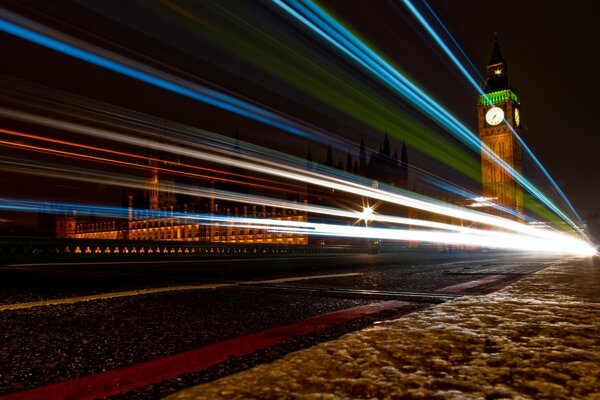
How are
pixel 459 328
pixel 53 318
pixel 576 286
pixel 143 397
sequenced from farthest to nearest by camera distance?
1. pixel 576 286
2. pixel 53 318
3. pixel 459 328
4. pixel 143 397

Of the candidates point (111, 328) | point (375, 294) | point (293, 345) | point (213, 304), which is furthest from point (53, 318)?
point (375, 294)

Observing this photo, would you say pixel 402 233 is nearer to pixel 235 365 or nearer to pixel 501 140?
pixel 501 140

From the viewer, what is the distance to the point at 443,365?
154 cm

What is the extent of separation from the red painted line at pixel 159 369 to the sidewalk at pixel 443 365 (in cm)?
58

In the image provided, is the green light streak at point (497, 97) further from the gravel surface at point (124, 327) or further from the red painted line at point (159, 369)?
the red painted line at point (159, 369)

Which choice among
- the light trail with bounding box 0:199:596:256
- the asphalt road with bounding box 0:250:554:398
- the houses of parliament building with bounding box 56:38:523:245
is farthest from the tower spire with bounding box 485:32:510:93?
the asphalt road with bounding box 0:250:554:398

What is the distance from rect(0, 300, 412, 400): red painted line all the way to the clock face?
143 meters

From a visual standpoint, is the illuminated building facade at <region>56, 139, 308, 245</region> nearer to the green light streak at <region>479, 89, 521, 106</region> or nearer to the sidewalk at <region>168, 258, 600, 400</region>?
the green light streak at <region>479, 89, 521, 106</region>

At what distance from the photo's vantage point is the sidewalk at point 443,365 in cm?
126

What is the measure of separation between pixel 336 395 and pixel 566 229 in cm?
14974

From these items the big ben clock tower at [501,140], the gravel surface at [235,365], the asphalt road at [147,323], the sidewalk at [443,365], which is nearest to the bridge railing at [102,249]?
the asphalt road at [147,323]

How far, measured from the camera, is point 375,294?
498 centimetres

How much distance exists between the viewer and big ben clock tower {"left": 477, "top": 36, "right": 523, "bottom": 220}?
12938 cm

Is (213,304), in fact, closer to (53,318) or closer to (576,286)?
(53,318)
